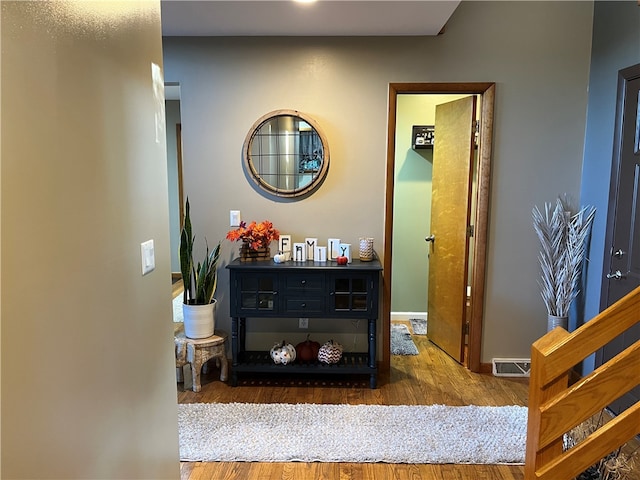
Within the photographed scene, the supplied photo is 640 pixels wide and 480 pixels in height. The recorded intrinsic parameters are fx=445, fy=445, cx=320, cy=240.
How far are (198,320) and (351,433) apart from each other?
1.24 m

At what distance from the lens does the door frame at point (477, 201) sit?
10.1 feet

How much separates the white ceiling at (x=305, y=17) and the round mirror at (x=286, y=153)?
22.3 inches

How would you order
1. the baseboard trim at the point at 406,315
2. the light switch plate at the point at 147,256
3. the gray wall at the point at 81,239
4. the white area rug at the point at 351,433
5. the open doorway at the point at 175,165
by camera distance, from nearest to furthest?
the gray wall at the point at 81,239 < the light switch plate at the point at 147,256 < the white area rug at the point at 351,433 < the baseboard trim at the point at 406,315 < the open doorway at the point at 175,165

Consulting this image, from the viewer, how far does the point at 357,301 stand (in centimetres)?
300

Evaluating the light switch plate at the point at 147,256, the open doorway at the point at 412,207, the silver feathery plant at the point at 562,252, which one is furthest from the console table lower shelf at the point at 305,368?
the light switch plate at the point at 147,256

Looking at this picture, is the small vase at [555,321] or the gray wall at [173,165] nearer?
the small vase at [555,321]

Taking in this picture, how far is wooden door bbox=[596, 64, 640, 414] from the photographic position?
2.51 meters

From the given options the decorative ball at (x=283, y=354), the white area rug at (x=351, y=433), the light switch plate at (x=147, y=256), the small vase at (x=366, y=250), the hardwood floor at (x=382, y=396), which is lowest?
the hardwood floor at (x=382, y=396)

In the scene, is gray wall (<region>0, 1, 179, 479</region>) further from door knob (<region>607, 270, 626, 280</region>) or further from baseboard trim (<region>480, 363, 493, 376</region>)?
door knob (<region>607, 270, 626, 280</region>)

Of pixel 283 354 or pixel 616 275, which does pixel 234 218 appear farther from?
pixel 616 275

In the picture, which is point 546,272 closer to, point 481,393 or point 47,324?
point 481,393

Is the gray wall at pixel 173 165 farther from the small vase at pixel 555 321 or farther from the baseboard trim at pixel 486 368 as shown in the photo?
the small vase at pixel 555 321

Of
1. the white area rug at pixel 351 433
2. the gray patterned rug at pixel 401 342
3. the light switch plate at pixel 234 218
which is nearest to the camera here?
the white area rug at pixel 351 433

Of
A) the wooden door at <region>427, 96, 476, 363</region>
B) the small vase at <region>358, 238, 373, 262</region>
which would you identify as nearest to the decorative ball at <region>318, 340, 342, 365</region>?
the small vase at <region>358, 238, 373, 262</region>
